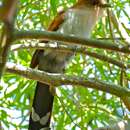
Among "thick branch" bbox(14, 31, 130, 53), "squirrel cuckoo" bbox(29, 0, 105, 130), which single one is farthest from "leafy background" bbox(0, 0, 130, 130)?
"thick branch" bbox(14, 31, 130, 53)

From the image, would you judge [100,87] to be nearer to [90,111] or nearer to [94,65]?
[90,111]

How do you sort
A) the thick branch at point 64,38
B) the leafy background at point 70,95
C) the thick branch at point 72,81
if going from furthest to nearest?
1. the leafy background at point 70,95
2. the thick branch at point 72,81
3. the thick branch at point 64,38

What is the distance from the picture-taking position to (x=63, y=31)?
2.78 metres

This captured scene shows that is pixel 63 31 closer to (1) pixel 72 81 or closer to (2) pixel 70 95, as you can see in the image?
(2) pixel 70 95

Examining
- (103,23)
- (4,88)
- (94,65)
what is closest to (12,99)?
(4,88)

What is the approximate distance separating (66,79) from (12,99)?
53.3 inches

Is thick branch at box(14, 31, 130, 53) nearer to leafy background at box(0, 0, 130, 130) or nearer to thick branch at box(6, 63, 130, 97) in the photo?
thick branch at box(6, 63, 130, 97)

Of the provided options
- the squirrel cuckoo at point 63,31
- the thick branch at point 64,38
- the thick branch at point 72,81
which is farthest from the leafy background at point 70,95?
the thick branch at point 64,38

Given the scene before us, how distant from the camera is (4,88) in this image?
2516 millimetres

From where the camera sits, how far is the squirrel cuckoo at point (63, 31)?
2635 mm

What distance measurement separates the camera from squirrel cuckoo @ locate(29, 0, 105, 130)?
104 inches

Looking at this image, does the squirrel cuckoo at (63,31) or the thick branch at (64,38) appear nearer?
the thick branch at (64,38)

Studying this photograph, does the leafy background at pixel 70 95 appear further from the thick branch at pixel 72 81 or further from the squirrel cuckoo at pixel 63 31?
the thick branch at pixel 72 81

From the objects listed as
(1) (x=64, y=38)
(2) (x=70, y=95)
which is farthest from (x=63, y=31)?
(1) (x=64, y=38)
